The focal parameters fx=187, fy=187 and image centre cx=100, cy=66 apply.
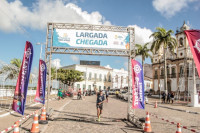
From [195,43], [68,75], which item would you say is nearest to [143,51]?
[68,75]

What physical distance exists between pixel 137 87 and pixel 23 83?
5.60m

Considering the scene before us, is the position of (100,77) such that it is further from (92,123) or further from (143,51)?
(92,123)

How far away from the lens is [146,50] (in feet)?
128

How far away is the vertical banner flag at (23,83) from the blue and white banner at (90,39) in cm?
429

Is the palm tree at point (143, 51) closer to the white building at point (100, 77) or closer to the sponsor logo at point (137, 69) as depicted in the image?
the white building at point (100, 77)

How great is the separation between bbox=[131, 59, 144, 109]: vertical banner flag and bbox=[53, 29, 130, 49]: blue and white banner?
2.04m

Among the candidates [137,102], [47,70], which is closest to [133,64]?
[137,102]

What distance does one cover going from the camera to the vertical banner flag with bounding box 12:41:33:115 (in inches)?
276

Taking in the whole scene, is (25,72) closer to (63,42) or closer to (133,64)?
(63,42)

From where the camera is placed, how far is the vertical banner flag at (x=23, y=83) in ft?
23.0

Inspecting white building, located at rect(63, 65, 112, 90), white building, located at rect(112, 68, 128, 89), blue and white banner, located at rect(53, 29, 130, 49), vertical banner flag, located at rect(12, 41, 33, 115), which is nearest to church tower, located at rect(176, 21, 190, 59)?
white building, located at rect(63, 65, 112, 90)

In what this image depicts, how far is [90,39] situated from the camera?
11.5 meters

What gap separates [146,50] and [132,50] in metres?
28.8

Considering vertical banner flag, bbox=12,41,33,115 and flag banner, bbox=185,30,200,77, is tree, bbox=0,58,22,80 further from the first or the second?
flag banner, bbox=185,30,200,77
